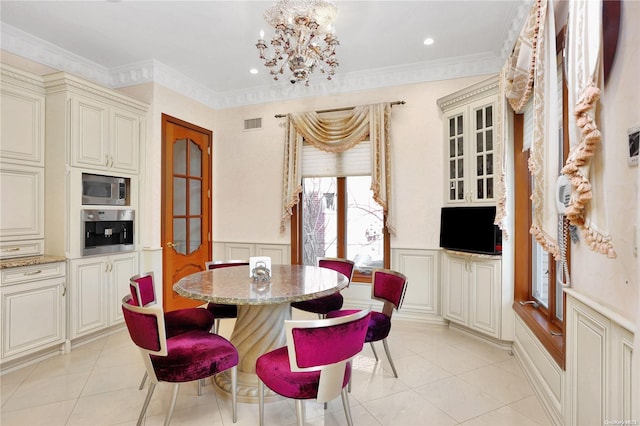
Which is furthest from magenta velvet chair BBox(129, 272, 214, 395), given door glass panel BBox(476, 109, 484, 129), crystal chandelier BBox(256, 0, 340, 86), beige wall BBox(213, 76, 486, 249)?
door glass panel BBox(476, 109, 484, 129)

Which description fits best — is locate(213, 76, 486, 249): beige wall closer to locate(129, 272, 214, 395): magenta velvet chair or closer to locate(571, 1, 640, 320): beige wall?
locate(129, 272, 214, 395): magenta velvet chair

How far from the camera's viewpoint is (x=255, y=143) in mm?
4820

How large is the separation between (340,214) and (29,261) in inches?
129

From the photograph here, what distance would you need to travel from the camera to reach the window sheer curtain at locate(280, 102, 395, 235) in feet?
13.2

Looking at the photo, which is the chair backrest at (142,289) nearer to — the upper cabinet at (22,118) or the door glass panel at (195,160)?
the upper cabinet at (22,118)

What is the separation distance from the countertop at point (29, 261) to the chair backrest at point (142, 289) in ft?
3.83

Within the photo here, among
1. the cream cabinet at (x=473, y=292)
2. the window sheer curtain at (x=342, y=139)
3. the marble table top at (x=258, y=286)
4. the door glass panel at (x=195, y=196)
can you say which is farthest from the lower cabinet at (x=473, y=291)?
the door glass panel at (x=195, y=196)

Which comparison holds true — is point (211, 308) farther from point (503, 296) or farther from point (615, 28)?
point (615, 28)

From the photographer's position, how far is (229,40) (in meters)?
3.47

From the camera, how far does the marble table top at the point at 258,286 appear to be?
1980 mm

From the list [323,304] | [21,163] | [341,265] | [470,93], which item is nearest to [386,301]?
[323,304]

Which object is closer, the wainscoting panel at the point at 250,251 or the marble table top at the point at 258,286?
the marble table top at the point at 258,286

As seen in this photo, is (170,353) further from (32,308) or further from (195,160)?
(195,160)

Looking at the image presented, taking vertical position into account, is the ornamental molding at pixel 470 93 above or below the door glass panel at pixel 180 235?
above
